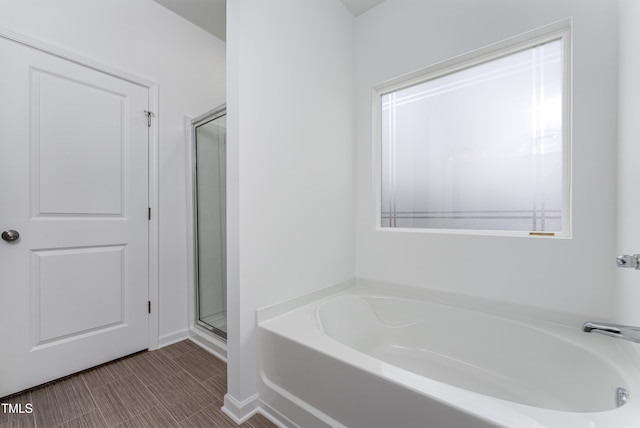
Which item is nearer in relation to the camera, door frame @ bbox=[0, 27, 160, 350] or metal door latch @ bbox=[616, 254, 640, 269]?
metal door latch @ bbox=[616, 254, 640, 269]

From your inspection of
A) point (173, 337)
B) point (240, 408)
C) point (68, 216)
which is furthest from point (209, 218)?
point (240, 408)

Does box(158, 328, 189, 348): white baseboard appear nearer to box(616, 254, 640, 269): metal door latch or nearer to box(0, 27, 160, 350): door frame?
box(0, 27, 160, 350): door frame

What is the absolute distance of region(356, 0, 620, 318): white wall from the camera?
1.26 m

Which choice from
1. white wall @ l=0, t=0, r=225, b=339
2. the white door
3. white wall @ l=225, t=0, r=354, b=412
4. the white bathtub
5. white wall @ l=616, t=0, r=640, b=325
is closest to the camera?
the white bathtub

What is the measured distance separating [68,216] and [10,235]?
0.26 metres

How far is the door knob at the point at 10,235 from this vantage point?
146 centimetres

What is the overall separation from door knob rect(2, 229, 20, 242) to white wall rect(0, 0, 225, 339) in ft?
2.50

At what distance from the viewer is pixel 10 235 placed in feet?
4.85

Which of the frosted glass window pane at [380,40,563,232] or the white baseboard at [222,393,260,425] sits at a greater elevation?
the frosted glass window pane at [380,40,563,232]

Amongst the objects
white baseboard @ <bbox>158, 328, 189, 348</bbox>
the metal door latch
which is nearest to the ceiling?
the metal door latch

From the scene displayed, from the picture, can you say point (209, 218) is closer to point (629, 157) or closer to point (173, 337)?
point (173, 337)

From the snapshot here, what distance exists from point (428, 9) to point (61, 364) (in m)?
3.22

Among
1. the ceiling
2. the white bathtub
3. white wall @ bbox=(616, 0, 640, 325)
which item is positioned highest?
the ceiling

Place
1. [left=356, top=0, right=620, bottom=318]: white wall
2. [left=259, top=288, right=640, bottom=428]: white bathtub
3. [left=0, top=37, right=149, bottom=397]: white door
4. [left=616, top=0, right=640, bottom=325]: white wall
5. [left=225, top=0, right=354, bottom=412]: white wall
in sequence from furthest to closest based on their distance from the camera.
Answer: [left=0, top=37, right=149, bottom=397]: white door < [left=225, top=0, right=354, bottom=412]: white wall < [left=356, top=0, right=620, bottom=318]: white wall < [left=616, top=0, right=640, bottom=325]: white wall < [left=259, top=288, right=640, bottom=428]: white bathtub
